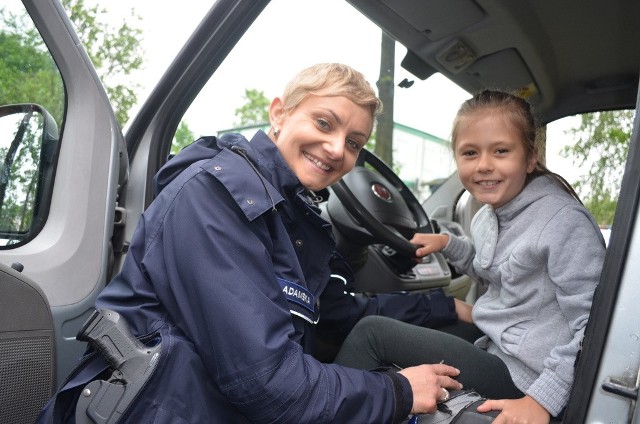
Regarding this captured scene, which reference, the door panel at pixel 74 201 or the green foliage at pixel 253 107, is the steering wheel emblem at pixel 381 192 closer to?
the door panel at pixel 74 201

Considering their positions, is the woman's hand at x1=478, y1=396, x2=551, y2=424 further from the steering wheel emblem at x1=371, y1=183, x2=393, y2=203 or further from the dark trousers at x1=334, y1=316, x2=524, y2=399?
the steering wheel emblem at x1=371, y1=183, x2=393, y2=203

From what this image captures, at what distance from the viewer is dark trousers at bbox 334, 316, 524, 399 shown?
56.8 inches

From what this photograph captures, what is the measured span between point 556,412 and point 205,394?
2.31 feet

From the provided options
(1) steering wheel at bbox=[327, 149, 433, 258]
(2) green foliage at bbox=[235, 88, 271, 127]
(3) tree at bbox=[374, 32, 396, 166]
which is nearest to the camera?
(1) steering wheel at bbox=[327, 149, 433, 258]

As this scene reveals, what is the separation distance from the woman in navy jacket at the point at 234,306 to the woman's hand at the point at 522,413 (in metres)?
0.14

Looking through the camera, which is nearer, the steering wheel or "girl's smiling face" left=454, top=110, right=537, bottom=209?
"girl's smiling face" left=454, top=110, right=537, bottom=209

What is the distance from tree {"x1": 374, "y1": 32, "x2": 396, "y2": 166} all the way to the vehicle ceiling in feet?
0.67

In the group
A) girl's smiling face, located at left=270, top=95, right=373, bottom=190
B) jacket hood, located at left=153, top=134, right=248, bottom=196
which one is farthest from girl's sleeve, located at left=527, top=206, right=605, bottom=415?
jacket hood, located at left=153, top=134, right=248, bottom=196

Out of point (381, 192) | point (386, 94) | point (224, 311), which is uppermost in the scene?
point (386, 94)

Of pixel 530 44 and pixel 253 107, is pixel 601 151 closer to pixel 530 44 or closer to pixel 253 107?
pixel 530 44

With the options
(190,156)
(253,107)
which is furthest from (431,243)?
(253,107)

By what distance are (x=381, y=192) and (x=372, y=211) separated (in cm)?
13

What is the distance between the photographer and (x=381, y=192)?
2260mm

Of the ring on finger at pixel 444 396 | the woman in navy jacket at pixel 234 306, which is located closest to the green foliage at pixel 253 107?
the woman in navy jacket at pixel 234 306
